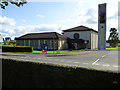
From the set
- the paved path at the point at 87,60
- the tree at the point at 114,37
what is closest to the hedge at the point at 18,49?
the paved path at the point at 87,60

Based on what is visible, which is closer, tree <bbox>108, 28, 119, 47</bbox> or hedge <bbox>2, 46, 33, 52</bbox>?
hedge <bbox>2, 46, 33, 52</bbox>

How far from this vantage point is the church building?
3458 cm

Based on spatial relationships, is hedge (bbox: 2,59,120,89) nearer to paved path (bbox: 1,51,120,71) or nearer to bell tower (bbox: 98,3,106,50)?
paved path (bbox: 1,51,120,71)

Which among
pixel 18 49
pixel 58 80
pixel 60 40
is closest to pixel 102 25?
pixel 60 40

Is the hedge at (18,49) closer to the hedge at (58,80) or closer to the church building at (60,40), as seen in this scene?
the church building at (60,40)

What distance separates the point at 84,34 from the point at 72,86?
40.2 metres

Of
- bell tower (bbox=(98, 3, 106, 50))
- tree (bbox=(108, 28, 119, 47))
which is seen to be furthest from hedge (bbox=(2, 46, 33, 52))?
tree (bbox=(108, 28, 119, 47))

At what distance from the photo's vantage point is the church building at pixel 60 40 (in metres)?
34.6

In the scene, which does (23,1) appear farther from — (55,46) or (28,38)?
(28,38)

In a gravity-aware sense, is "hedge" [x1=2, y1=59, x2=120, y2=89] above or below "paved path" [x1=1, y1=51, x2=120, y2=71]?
above

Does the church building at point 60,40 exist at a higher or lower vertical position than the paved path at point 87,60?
higher

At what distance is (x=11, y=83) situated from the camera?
4.00m

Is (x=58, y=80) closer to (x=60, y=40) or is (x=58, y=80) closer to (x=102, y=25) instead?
(x=60, y=40)

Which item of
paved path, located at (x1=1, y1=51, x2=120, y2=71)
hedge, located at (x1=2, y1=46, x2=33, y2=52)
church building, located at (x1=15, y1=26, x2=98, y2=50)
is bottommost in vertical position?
paved path, located at (x1=1, y1=51, x2=120, y2=71)
